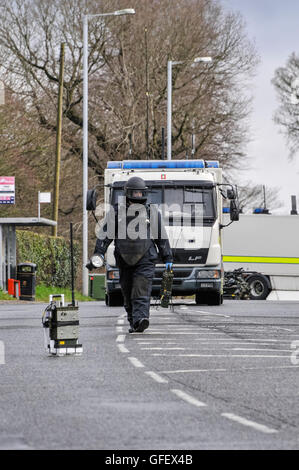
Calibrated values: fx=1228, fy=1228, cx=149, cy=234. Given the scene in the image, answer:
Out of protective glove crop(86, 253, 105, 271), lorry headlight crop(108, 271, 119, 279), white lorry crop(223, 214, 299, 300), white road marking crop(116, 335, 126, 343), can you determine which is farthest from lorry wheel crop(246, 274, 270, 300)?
white road marking crop(116, 335, 126, 343)

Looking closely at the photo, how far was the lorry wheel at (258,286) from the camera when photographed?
139 ft

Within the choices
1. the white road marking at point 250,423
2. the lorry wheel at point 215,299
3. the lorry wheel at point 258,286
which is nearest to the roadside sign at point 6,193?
the lorry wheel at point 215,299

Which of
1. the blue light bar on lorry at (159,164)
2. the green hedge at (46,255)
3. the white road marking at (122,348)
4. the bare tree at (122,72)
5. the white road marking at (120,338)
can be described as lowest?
the white road marking at (122,348)

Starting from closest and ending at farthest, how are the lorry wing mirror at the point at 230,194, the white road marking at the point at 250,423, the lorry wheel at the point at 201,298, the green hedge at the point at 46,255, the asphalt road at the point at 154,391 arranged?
the asphalt road at the point at 154,391 < the white road marking at the point at 250,423 < the lorry wing mirror at the point at 230,194 < the lorry wheel at the point at 201,298 < the green hedge at the point at 46,255

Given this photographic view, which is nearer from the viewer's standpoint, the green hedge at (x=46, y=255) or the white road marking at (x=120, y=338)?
the white road marking at (x=120, y=338)

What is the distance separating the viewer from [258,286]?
4256cm

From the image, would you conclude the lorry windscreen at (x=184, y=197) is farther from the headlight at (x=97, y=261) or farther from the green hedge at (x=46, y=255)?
the green hedge at (x=46, y=255)

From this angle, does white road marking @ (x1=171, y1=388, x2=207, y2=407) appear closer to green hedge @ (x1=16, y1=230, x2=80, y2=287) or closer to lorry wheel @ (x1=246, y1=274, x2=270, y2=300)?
green hedge @ (x1=16, y1=230, x2=80, y2=287)

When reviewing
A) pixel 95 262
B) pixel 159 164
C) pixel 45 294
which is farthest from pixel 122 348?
pixel 45 294

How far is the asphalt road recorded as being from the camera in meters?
7.23

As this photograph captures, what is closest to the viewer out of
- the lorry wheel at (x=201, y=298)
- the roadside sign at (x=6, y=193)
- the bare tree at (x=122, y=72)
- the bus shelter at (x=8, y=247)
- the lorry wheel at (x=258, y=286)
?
the lorry wheel at (x=201, y=298)

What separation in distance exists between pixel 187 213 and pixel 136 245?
980cm

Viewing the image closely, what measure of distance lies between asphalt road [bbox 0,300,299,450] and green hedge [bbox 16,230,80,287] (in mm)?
22907
